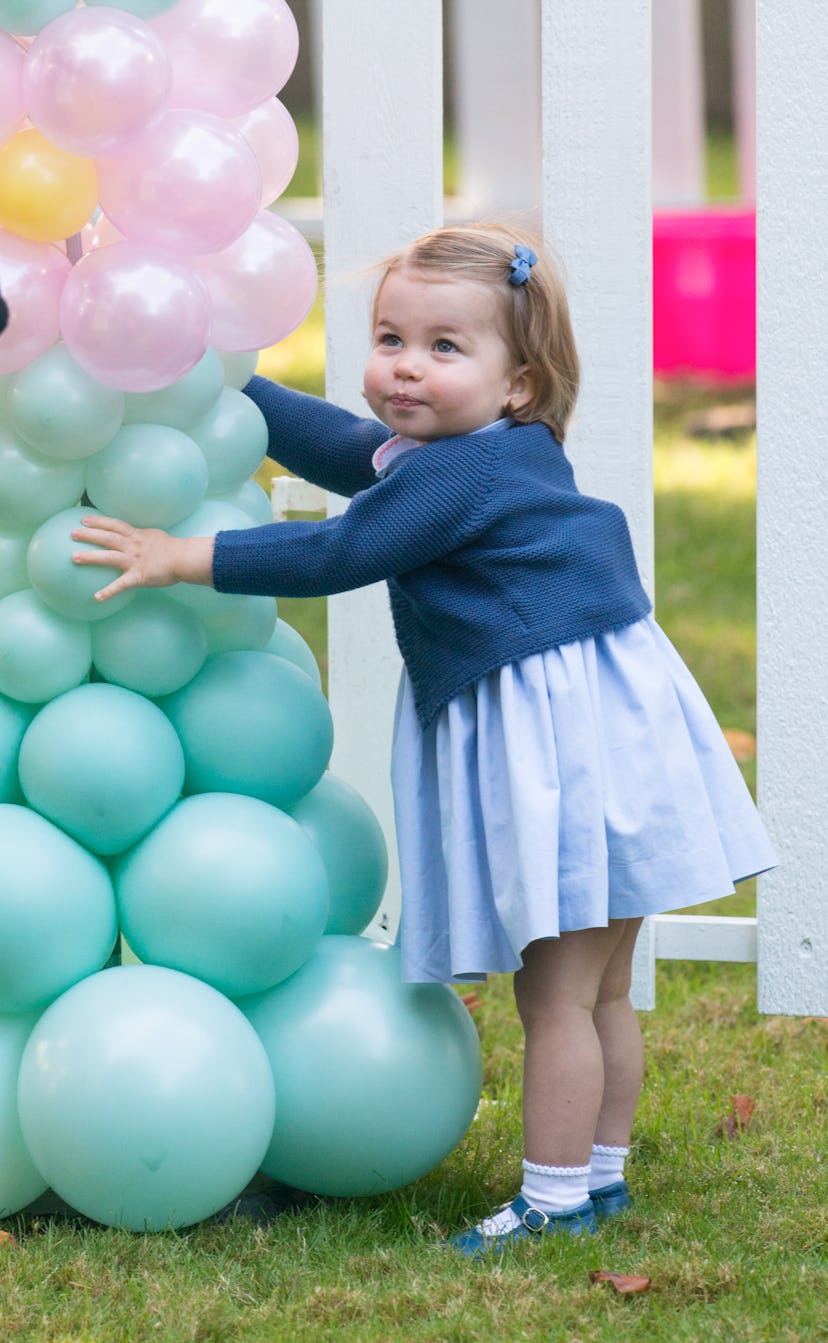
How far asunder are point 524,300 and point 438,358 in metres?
0.14

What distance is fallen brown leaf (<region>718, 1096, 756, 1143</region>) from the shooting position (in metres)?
2.65

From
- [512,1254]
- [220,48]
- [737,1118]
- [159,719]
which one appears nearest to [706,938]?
[737,1118]

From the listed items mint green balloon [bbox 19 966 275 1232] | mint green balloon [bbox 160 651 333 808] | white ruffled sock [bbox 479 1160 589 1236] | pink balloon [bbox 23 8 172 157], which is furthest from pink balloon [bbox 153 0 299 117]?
white ruffled sock [bbox 479 1160 589 1236]

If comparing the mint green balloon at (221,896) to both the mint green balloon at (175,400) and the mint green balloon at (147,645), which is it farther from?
the mint green balloon at (175,400)

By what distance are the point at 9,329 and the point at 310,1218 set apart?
3.92 ft

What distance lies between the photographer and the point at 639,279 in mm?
2758

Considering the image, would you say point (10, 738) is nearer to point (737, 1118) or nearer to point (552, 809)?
point (552, 809)

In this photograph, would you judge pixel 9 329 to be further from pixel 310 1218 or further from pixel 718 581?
pixel 718 581

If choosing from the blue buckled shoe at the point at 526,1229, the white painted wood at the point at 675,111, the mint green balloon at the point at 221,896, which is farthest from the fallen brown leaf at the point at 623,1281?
the white painted wood at the point at 675,111

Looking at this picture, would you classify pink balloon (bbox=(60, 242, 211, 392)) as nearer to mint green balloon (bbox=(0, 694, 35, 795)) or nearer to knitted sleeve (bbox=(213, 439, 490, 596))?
knitted sleeve (bbox=(213, 439, 490, 596))

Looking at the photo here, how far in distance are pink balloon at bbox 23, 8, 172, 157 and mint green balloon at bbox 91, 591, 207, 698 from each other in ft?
1.82

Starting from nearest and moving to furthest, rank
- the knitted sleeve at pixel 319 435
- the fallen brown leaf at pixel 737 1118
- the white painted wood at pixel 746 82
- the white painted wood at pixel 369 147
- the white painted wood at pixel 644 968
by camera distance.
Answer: the knitted sleeve at pixel 319 435 < the fallen brown leaf at pixel 737 1118 < the white painted wood at pixel 369 147 < the white painted wood at pixel 644 968 < the white painted wood at pixel 746 82

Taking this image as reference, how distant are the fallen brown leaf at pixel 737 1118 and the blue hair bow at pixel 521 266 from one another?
4.20 feet

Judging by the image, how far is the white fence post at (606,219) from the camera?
2.73 metres
